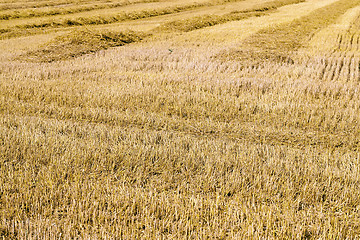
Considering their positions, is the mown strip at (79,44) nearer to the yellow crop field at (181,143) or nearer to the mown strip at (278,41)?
the yellow crop field at (181,143)

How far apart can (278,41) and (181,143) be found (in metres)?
9.99

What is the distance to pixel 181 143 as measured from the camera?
5.08 metres

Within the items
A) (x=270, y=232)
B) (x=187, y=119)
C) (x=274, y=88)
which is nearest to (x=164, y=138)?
(x=187, y=119)

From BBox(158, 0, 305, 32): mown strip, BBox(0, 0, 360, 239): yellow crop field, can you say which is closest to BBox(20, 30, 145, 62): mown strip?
BBox(0, 0, 360, 239): yellow crop field

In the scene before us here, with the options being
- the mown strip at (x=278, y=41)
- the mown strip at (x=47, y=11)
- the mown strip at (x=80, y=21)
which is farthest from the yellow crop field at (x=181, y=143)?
the mown strip at (x=47, y=11)

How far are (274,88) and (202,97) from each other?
1.73 m

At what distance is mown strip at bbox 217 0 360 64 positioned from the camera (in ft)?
35.9

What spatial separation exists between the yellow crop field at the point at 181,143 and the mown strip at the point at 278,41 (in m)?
0.13

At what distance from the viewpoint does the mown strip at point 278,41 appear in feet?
35.9

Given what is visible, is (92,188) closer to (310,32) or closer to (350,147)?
(350,147)

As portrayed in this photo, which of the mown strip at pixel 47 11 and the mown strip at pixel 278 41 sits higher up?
the mown strip at pixel 47 11

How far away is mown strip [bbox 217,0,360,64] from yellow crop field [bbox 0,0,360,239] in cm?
13

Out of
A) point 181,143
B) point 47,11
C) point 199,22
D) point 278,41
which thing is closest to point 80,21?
point 47,11

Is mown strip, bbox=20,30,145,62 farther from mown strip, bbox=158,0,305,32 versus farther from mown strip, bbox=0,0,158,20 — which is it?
mown strip, bbox=0,0,158,20
